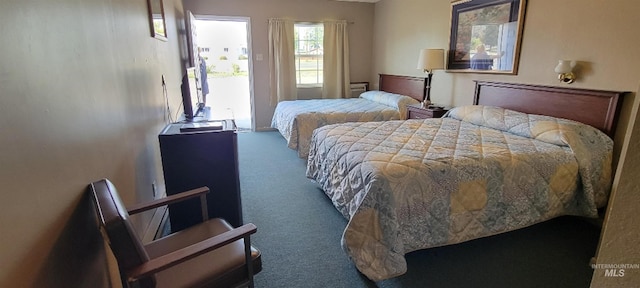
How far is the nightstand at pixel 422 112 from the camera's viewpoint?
3.84 m

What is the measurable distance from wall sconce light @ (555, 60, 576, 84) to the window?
394 centimetres

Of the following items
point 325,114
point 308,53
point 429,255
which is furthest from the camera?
point 308,53

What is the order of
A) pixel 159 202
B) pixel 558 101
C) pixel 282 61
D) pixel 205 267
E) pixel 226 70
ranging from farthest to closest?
pixel 226 70, pixel 282 61, pixel 558 101, pixel 159 202, pixel 205 267

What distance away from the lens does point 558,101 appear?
270 centimetres

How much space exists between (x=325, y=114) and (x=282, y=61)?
1.99 metres

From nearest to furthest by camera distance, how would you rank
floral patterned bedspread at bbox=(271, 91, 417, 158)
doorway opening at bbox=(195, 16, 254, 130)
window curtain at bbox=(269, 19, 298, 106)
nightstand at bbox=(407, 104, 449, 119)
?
1. nightstand at bbox=(407, 104, 449, 119)
2. floral patterned bedspread at bbox=(271, 91, 417, 158)
3. window curtain at bbox=(269, 19, 298, 106)
4. doorway opening at bbox=(195, 16, 254, 130)

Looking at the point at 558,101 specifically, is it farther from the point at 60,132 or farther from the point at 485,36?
the point at 60,132

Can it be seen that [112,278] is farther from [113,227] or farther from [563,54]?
[563,54]

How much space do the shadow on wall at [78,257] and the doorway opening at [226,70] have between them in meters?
4.94

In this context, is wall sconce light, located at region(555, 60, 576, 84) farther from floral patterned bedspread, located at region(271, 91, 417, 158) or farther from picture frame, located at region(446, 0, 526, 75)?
floral patterned bedspread, located at region(271, 91, 417, 158)

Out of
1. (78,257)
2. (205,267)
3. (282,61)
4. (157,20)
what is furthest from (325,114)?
(78,257)

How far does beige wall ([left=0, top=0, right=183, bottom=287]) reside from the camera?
88 cm

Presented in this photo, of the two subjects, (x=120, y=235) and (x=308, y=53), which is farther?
(x=308, y=53)

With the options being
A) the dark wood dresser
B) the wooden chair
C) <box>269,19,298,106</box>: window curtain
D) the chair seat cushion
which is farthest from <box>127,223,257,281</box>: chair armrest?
<box>269,19,298,106</box>: window curtain
